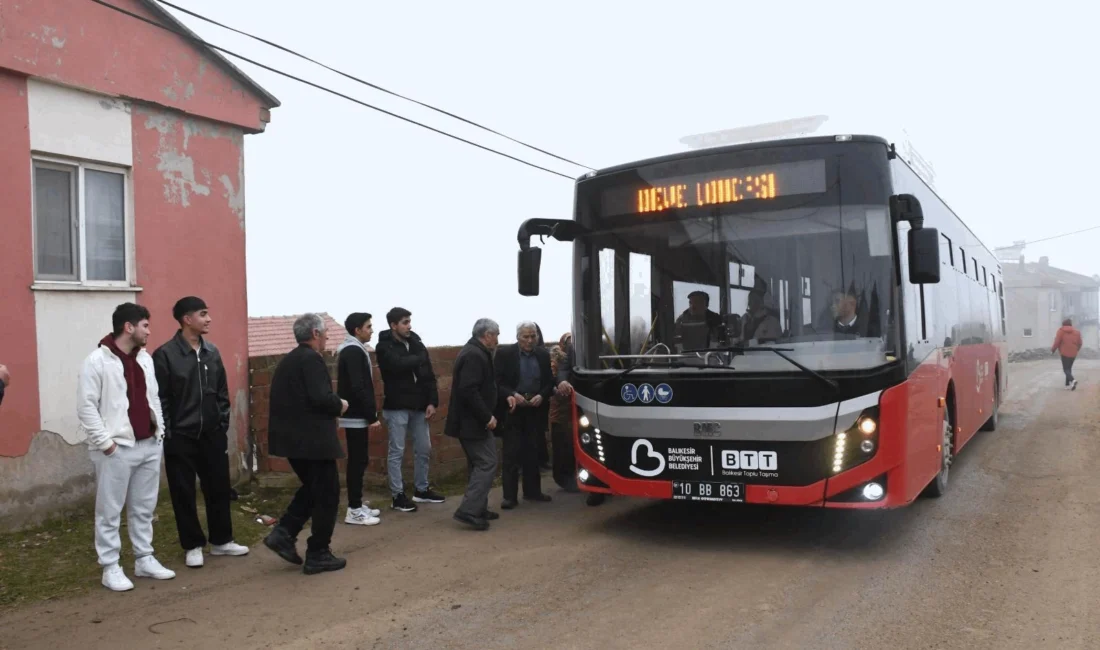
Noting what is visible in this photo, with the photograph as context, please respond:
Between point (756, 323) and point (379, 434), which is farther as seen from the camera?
point (379, 434)

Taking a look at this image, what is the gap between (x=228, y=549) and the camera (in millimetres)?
6875

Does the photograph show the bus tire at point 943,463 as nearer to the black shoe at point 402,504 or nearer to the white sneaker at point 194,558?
the black shoe at point 402,504

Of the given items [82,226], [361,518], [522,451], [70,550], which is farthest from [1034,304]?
[70,550]

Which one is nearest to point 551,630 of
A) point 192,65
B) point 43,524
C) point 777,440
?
point 777,440

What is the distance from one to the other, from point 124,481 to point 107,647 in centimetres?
138

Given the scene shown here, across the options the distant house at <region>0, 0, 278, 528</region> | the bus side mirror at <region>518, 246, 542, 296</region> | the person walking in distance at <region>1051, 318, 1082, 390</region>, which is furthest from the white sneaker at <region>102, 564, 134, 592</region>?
the person walking in distance at <region>1051, 318, 1082, 390</region>

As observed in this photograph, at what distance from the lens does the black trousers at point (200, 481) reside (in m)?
6.49

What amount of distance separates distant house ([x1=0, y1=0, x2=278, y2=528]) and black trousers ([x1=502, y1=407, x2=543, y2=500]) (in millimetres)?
3064

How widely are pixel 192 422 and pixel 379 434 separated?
125 inches

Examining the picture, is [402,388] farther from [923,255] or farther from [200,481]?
[923,255]

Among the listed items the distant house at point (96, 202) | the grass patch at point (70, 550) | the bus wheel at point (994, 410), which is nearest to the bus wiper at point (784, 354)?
the grass patch at point (70, 550)

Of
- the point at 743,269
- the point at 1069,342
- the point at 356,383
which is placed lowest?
the point at 1069,342

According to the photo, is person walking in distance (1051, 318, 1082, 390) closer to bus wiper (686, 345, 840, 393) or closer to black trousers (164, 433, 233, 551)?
bus wiper (686, 345, 840, 393)

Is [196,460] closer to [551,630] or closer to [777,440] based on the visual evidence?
[551,630]
